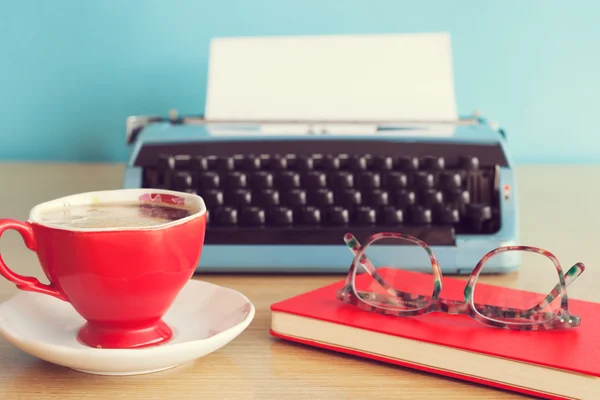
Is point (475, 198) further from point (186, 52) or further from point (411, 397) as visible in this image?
point (186, 52)

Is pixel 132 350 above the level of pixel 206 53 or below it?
below

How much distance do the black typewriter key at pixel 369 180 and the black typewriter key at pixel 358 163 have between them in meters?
0.01

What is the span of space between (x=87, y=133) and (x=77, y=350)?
1079mm

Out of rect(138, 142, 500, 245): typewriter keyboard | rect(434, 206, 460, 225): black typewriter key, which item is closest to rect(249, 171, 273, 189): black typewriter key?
rect(138, 142, 500, 245): typewriter keyboard

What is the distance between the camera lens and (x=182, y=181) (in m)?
1.00

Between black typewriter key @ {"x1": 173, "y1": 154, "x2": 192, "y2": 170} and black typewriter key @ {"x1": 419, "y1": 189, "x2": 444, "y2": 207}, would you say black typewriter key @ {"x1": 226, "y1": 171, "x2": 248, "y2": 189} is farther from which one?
black typewriter key @ {"x1": 419, "y1": 189, "x2": 444, "y2": 207}

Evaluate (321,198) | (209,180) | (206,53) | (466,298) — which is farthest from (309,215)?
(206,53)

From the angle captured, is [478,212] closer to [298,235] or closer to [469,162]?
[469,162]

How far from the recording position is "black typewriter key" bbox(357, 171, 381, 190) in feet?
3.28

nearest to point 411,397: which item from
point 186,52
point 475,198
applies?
point 475,198

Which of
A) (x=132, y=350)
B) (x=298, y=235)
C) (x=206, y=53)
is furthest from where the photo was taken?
(x=206, y=53)

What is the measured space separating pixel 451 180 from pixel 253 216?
0.80 feet

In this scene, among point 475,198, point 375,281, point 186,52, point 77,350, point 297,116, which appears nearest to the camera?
point 77,350

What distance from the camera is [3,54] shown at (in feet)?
5.17
